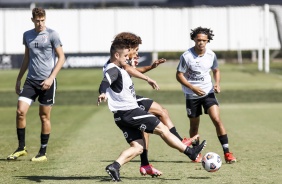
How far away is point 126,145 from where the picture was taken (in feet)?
50.0

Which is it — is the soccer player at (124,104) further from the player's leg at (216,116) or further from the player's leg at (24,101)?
the player's leg at (24,101)

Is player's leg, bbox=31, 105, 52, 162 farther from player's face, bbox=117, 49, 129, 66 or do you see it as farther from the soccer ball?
the soccer ball

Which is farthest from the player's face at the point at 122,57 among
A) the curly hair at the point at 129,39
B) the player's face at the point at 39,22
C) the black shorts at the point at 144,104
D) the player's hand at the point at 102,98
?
the player's face at the point at 39,22

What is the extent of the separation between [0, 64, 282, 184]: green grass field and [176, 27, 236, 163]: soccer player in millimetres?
740

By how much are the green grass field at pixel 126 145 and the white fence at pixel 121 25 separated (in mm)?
14867

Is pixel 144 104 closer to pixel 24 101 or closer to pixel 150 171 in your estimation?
pixel 150 171

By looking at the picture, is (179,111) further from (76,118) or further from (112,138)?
(112,138)

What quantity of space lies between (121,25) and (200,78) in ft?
113

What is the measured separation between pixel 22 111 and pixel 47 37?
1.20 metres

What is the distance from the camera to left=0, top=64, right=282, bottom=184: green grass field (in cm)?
1110

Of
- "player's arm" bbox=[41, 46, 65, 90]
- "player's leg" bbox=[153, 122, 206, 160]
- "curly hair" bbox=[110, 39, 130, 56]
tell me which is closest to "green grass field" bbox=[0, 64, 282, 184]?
"player's leg" bbox=[153, 122, 206, 160]

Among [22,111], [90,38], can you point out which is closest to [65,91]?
[90,38]

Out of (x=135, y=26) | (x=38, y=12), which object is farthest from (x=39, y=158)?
(x=135, y=26)

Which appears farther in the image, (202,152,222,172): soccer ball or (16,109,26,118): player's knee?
(16,109,26,118): player's knee
